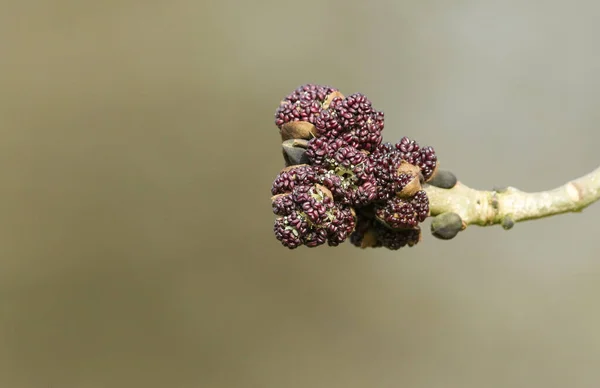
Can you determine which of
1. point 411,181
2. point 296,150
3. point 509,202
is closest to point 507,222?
point 509,202

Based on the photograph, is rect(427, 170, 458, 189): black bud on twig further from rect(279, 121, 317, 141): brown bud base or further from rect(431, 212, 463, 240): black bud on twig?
rect(279, 121, 317, 141): brown bud base

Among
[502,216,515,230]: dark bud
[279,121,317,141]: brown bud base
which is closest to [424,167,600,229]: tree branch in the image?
[502,216,515,230]: dark bud

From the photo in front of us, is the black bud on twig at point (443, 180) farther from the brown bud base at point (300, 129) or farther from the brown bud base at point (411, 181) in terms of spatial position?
the brown bud base at point (300, 129)

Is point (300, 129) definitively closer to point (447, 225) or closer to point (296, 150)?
point (296, 150)

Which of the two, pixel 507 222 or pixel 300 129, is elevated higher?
pixel 300 129

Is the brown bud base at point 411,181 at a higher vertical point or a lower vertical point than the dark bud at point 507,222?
higher

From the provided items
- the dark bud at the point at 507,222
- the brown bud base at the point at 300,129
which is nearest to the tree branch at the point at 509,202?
the dark bud at the point at 507,222

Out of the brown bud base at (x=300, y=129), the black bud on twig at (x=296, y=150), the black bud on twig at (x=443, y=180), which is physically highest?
the brown bud base at (x=300, y=129)
